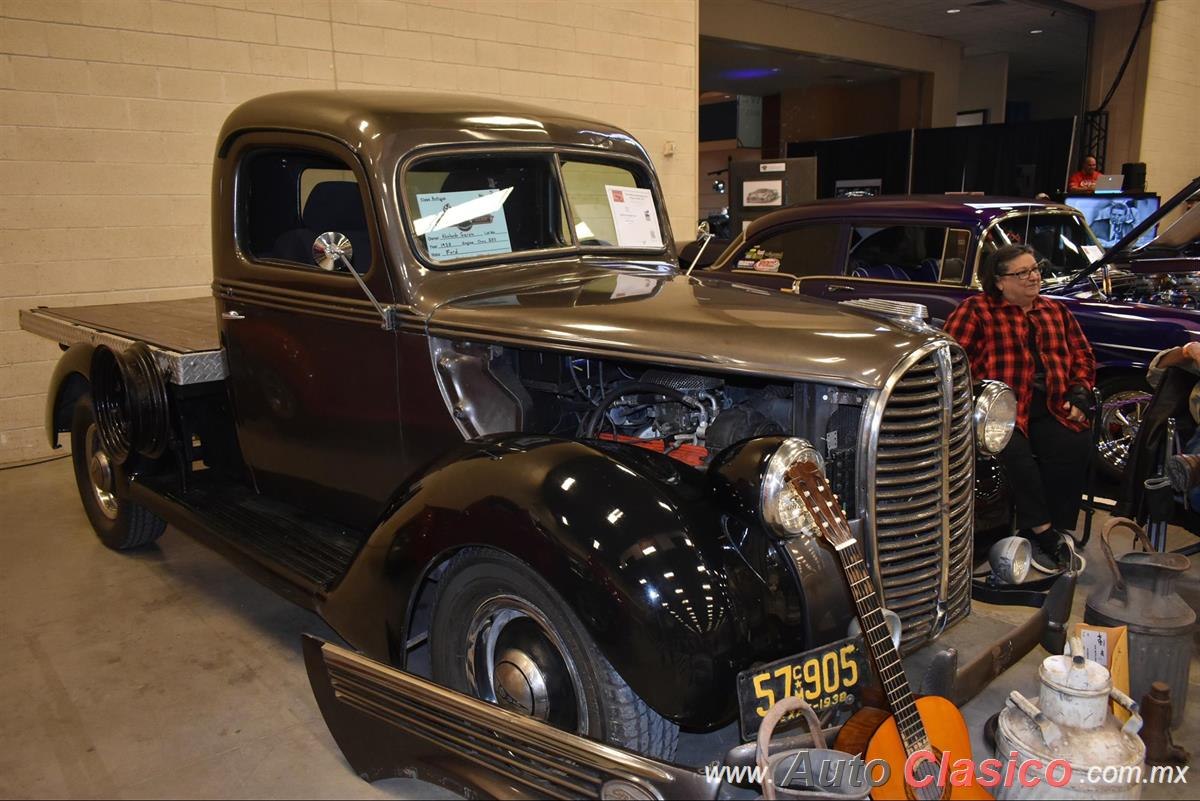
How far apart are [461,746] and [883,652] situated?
0.98m

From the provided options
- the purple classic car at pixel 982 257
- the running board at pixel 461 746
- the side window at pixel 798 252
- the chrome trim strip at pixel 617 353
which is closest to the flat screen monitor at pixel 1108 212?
the purple classic car at pixel 982 257

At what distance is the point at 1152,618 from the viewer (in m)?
2.64

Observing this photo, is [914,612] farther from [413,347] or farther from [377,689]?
[413,347]

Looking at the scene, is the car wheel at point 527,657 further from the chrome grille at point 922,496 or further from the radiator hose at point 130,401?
the radiator hose at point 130,401

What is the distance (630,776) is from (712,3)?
11.7m

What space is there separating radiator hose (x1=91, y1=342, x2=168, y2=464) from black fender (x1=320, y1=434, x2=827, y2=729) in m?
1.58

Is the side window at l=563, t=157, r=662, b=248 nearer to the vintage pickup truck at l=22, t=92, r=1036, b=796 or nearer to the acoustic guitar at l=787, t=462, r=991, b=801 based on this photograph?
the vintage pickup truck at l=22, t=92, r=1036, b=796

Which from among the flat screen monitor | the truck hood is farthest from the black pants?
the flat screen monitor

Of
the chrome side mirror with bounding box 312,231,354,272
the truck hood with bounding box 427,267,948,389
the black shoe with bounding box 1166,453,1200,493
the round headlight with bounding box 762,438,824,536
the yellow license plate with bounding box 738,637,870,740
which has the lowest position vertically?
the yellow license plate with bounding box 738,637,870,740

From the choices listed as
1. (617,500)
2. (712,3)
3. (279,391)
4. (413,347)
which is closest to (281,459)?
(279,391)

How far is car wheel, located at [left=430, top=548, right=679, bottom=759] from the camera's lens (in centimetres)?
206

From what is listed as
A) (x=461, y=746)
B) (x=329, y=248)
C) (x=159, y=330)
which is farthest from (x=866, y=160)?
(x=461, y=746)

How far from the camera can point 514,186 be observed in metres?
3.25

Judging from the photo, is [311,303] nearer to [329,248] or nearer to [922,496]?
[329,248]
